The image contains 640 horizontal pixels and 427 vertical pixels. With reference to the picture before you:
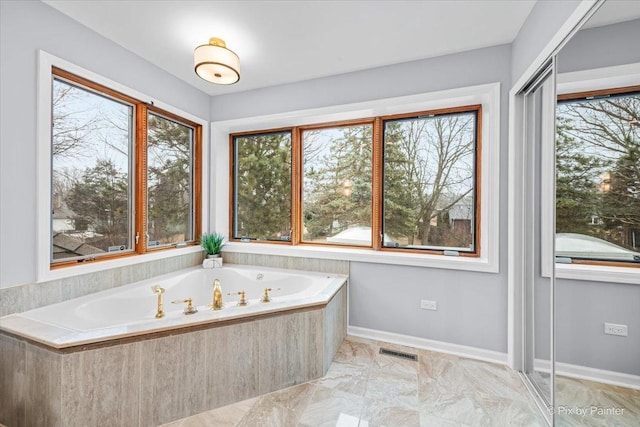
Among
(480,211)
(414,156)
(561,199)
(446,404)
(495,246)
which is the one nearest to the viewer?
(561,199)

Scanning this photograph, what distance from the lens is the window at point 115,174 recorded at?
2.03 metres

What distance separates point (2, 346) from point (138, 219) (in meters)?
1.23

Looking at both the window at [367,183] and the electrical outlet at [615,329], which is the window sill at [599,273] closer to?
the electrical outlet at [615,329]

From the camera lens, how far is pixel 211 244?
315 centimetres

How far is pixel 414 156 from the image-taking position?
2.70m

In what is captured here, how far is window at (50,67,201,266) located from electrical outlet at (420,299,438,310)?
2542mm

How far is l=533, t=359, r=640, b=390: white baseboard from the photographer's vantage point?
1.16 metres

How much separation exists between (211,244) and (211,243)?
11mm

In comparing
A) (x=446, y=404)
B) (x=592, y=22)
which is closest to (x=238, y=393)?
(x=446, y=404)

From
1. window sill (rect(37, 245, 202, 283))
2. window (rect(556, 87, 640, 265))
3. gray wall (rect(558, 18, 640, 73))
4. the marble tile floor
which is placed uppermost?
gray wall (rect(558, 18, 640, 73))

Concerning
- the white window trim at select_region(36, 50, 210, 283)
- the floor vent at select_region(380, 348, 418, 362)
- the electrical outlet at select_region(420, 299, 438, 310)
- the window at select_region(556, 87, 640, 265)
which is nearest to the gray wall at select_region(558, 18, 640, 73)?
the window at select_region(556, 87, 640, 265)

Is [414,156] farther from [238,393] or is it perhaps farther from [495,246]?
[238,393]

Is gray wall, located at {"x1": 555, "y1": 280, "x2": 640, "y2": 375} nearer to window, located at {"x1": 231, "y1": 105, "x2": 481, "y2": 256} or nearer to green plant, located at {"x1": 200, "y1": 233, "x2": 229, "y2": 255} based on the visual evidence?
window, located at {"x1": 231, "y1": 105, "x2": 481, "y2": 256}

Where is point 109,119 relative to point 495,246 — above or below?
above
